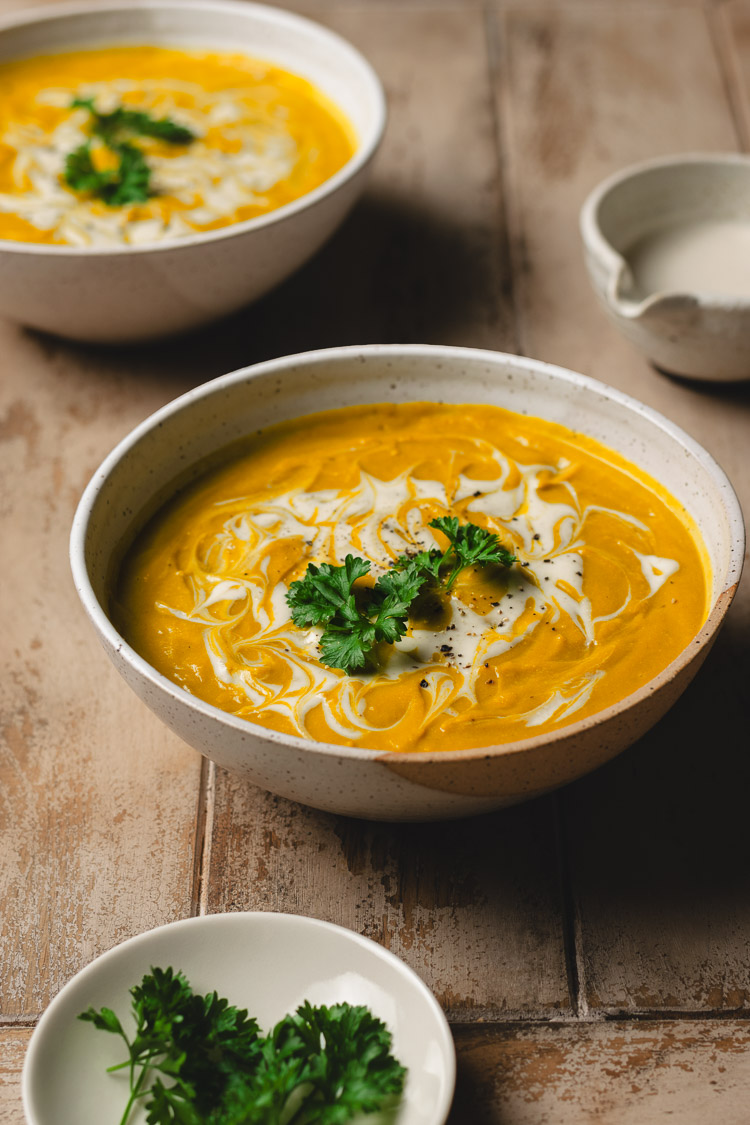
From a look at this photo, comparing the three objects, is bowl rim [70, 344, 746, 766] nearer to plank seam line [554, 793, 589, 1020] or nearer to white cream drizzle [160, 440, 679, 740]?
white cream drizzle [160, 440, 679, 740]

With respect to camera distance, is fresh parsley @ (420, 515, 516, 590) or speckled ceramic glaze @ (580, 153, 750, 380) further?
speckled ceramic glaze @ (580, 153, 750, 380)

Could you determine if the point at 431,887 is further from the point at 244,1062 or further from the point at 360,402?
the point at 360,402

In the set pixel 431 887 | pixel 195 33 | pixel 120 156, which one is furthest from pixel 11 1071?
pixel 195 33

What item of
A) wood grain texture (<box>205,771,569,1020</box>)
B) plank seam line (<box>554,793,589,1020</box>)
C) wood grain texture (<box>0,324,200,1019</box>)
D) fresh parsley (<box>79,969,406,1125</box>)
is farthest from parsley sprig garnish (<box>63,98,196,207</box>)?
fresh parsley (<box>79,969,406,1125</box>)

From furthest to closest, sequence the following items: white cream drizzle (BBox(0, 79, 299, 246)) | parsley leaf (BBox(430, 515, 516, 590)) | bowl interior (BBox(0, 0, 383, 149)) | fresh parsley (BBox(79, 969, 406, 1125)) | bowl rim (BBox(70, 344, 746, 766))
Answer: bowl interior (BBox(0, 0, 383, 149)) → white cream drizzle (BBox(0, 79, 299, 246)) → parsley leaf (BBox(430, 515, 516, 590)) → bowl rim (BBox(70, 344, 746, 766)) → fresh parsley (BBox(79, 969, 406, 1125))

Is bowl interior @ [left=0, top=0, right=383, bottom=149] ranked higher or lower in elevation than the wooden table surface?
higher

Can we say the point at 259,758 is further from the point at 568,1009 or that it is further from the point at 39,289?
the point at 39,289
